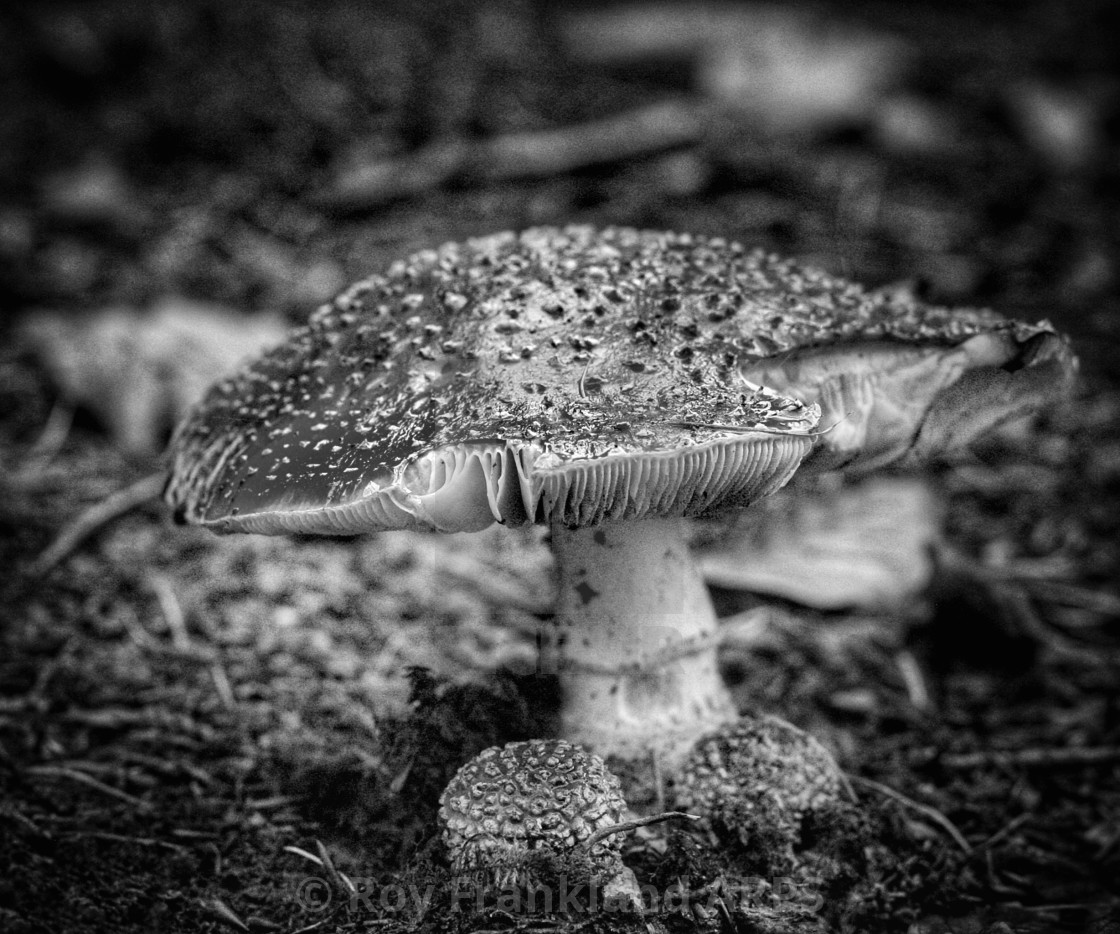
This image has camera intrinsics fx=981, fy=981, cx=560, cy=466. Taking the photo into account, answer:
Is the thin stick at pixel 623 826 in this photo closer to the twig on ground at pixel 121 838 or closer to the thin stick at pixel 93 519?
the twig on ground at pixel 121 838

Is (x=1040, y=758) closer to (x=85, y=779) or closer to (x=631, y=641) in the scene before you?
(x=631, y=641)

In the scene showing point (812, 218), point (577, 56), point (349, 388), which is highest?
point (577, 56)

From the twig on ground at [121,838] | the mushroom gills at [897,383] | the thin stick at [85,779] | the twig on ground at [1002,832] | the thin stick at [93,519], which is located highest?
the mushroom gills at [897,383]

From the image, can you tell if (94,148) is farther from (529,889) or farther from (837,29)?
(529,889)

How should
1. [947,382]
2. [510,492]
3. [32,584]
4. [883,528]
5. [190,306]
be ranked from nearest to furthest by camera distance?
[510,492] < [947,382] < [32,584] < [883,528] < [190,306]

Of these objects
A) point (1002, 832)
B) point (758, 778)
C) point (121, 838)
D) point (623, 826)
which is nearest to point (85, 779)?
point (121, 838)

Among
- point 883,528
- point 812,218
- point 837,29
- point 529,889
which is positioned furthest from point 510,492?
point 837,29

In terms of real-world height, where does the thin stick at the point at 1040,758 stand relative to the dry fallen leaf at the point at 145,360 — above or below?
below

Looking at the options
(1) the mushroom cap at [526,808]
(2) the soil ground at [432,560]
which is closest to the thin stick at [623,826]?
(1) the mushroom cap at [526,808]
